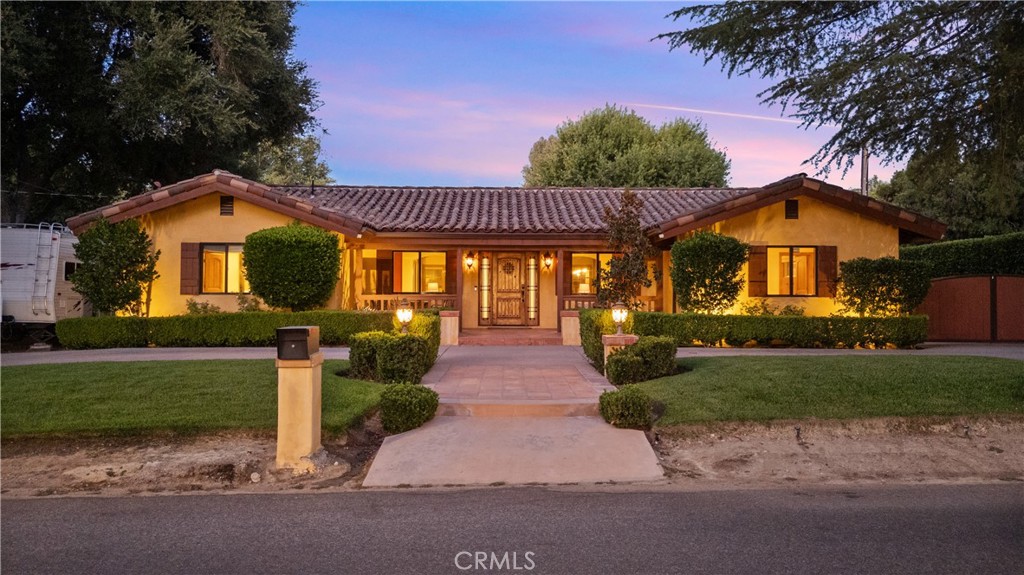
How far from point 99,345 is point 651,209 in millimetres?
15674

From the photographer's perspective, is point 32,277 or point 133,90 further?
point 133,90

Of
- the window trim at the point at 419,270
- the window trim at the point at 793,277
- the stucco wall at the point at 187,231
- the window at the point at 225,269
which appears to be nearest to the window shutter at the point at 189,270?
the stucco wall at the point at 187,231

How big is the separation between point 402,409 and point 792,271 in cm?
1333

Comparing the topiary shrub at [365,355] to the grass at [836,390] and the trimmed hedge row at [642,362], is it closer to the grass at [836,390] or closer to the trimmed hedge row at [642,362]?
the trimmed hedge row at [642,362]

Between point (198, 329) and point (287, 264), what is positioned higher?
point (287, 264)

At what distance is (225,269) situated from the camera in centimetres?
1747

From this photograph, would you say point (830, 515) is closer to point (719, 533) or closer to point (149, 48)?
point (719, 533)

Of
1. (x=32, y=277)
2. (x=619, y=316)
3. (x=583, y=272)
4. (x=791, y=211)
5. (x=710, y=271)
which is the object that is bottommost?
(x=619, y=316)

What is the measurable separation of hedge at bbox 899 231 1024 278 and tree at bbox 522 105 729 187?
10609mm

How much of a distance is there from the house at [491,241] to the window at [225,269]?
3 centimetres

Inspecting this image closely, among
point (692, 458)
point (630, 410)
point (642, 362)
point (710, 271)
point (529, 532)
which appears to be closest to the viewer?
point (529, 532)

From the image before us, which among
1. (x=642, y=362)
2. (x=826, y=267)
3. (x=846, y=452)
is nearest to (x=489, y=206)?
(x=826, y=267)

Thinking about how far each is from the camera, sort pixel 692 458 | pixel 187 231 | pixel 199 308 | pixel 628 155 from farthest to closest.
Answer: pixel 628 155, pixel 187 231, pixel 199 308, pixel 692 458

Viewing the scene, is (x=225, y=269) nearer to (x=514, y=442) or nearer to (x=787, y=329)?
(x=514, y=442)
